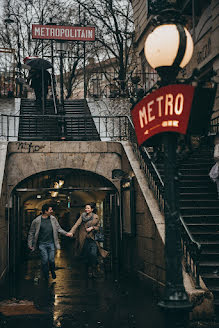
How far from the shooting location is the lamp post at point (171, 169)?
4.36 metres

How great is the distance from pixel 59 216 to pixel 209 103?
30256mm

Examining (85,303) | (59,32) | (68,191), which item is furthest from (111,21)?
(85,303)

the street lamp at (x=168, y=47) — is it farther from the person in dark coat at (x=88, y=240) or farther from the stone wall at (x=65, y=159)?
the stone wall at (x=65, y=159)

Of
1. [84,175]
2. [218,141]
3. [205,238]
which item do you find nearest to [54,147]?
Result: [84,175]

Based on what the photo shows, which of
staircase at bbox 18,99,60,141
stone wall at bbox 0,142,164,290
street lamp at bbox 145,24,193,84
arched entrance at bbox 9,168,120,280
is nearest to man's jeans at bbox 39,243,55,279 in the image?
stone wall at bbox 0,142,164,290

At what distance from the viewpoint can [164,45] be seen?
4672mm

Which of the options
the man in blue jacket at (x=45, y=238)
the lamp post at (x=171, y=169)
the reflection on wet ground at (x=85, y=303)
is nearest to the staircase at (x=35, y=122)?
the man in blue jacket at (x=45, y=238)

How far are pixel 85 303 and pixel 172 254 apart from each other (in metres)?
4.25

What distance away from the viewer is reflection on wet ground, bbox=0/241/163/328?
7.06 m

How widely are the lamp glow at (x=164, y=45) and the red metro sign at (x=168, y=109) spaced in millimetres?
310

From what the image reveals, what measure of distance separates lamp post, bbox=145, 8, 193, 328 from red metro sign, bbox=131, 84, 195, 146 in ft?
0.49

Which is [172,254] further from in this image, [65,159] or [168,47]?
[65,159]

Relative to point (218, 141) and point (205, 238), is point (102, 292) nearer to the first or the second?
point (205, 238)

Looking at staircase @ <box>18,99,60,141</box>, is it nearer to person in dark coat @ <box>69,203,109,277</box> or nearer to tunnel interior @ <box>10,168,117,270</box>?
tunnel interior @ <box>10,168,117,270</box>
